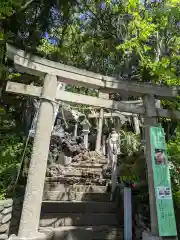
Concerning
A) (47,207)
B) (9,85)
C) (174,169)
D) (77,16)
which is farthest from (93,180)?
(77,16)

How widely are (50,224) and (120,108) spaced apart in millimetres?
3352

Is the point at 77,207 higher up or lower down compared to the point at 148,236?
higher up

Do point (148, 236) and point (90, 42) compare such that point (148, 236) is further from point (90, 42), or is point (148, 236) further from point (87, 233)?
point (90, 42)

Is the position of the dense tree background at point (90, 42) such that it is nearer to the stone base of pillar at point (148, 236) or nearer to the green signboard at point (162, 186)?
the green signboard at point (162, 186)

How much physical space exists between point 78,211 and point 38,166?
2.35m

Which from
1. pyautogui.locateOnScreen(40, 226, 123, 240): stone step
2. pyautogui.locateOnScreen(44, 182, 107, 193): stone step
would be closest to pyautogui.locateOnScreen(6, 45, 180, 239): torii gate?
pyautogui.locateOnScreen(40, 226, 123, 240): stone step

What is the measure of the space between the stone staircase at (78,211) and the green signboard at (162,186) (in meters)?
1.35

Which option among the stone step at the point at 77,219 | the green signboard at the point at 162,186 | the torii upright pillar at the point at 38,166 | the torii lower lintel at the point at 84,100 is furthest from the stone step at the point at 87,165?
the torii upright pillar at the point at 38,166

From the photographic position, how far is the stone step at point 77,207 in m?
6.07

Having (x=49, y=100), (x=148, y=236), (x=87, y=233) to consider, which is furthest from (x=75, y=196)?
(x=49, y=100)

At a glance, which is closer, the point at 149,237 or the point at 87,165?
the point at 149,237

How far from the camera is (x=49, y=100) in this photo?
16.3 feet

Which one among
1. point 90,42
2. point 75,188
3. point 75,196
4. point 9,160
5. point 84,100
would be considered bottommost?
point 75,196

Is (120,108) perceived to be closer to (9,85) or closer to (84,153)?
(9,85)
